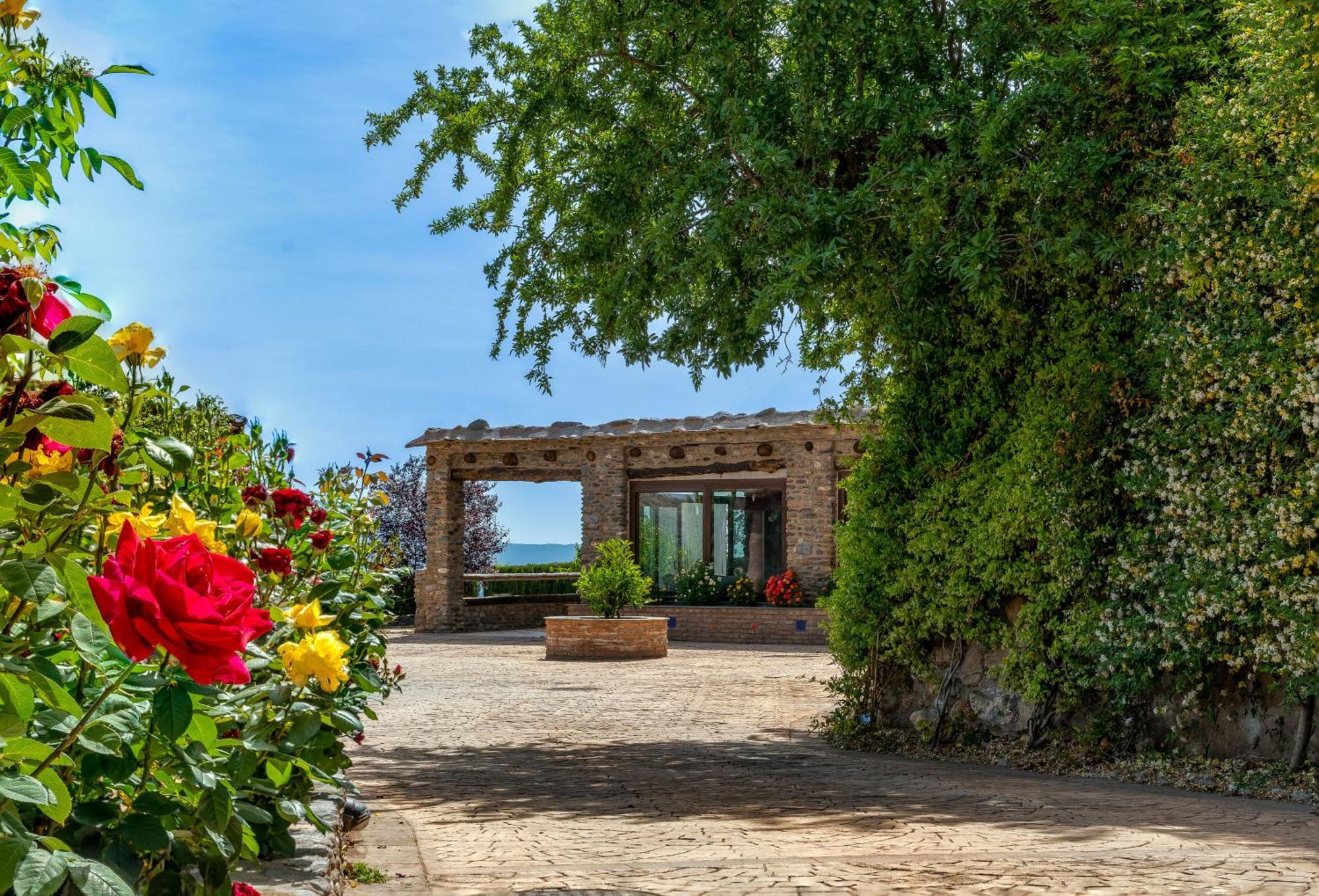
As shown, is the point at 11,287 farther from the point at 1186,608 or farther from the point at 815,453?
the point at 815,453

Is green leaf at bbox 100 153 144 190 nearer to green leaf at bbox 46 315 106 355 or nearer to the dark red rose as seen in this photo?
the dark red rose

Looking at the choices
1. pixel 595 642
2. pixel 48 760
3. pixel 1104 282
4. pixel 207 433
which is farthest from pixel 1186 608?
pixel 595 642

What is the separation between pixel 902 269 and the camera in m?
7.76

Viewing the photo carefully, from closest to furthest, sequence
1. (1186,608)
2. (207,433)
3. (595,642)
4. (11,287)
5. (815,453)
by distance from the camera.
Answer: (11,287) → (207,433) → (1186,608) → (595,642) → (815,453)

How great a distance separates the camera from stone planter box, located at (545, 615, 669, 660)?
634 inches

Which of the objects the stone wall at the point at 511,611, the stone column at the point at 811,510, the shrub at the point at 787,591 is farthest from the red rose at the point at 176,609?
the stone wall at the point at 511,611

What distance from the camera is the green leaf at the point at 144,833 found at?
1.85m

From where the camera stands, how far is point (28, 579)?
156 centimetres

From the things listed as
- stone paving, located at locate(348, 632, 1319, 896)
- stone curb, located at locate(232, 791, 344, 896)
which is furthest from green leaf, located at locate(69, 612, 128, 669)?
stone paving, located at locate(348, 632, 1319, 896)

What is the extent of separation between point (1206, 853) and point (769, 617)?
572 inches

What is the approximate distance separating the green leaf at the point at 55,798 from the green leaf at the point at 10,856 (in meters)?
0.05

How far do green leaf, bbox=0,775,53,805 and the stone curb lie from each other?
119 centimetres

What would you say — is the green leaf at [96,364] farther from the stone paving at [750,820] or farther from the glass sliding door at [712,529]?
the glass sliding door at [712,529]

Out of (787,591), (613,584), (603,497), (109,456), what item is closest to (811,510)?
(787,591)
